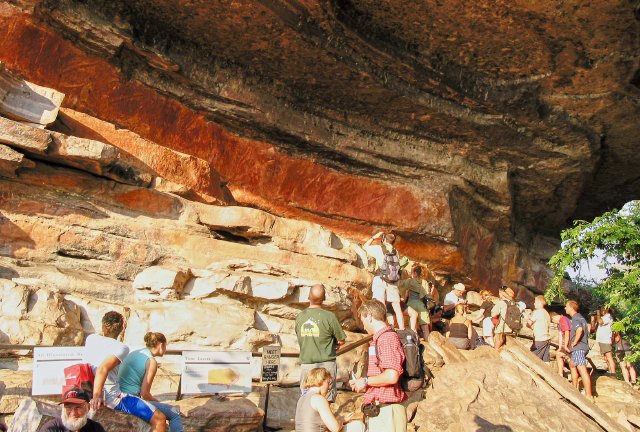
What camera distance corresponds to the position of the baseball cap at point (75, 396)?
163 inches

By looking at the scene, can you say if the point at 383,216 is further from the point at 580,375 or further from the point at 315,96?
the point at 580,375

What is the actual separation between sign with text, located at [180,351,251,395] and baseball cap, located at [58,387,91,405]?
177cm

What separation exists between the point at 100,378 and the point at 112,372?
270mm

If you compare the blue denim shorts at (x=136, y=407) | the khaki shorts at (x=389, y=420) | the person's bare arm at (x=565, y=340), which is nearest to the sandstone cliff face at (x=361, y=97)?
the person's bare arm at (x=565, y=340)

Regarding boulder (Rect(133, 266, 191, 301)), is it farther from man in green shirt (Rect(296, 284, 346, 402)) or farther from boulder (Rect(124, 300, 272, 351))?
man in green shirt (Rect(296, 284, 346, 402))

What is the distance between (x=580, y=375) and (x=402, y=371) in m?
6.95

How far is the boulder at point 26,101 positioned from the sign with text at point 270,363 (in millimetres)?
5530

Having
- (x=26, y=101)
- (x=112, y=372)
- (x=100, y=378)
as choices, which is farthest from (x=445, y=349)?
(x=26, y=101)

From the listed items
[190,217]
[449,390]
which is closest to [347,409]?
[449,390]

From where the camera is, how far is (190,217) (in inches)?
411

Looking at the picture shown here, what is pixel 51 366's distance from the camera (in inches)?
207

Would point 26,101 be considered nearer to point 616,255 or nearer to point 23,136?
point 23,136

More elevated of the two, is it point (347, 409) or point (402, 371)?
point (402, 371)

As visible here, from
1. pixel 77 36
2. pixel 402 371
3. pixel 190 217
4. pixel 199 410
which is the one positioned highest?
pixel 77 36
